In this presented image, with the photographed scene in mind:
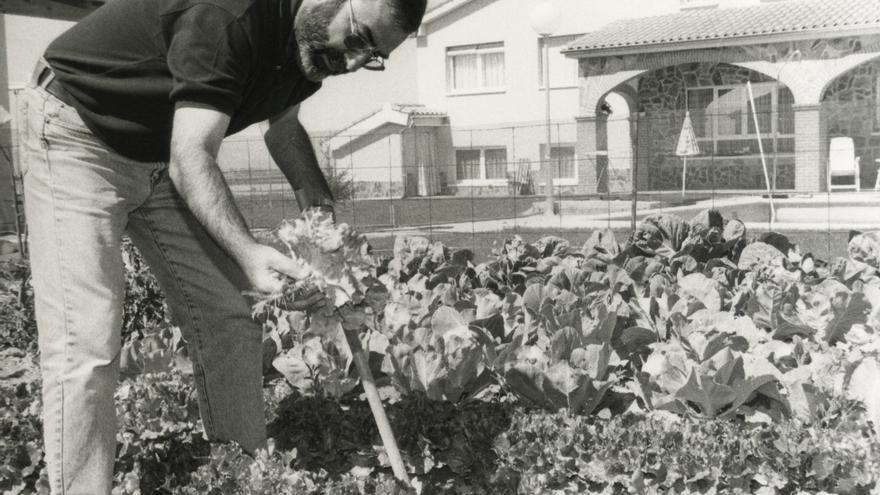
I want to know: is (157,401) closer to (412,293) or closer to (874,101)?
(412,293)

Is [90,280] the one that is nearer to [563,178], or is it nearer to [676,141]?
[676,141]

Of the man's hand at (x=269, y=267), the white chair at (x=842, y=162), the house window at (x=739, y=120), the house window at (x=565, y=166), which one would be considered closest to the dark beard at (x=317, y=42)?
the man's hand at (x=269, y=267)

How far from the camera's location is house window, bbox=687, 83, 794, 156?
21969 millimetres

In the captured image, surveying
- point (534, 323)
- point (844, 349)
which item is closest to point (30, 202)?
point (534, 323)

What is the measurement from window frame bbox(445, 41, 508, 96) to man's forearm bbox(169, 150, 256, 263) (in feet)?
85.2

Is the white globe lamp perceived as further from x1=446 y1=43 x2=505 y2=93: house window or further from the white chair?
x1=446 y1=43 x2=505 y2=93: house window

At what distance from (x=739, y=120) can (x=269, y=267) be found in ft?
71.2

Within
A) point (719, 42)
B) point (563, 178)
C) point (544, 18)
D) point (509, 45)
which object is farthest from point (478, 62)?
point (719, 42)

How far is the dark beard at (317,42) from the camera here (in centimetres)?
223

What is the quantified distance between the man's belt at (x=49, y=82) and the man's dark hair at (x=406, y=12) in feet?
2.86

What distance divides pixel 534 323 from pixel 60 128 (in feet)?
7.01

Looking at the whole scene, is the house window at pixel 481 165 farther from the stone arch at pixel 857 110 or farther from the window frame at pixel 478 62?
the stone arch at pixel 857 110

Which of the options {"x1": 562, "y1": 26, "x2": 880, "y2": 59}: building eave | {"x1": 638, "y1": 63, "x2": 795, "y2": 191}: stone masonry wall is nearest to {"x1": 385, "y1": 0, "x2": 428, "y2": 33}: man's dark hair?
{"x1": 562, "y1": 26, "x2": 880, "y2": 59}: building eave

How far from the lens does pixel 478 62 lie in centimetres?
2842
